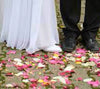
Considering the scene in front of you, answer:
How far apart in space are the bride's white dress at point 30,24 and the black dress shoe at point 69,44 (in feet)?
0.37

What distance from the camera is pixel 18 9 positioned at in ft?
10.5

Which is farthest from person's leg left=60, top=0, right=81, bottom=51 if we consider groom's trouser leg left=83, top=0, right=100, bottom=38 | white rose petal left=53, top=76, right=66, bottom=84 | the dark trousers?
white rose petal left=53, top=76, right=66, bottom=84

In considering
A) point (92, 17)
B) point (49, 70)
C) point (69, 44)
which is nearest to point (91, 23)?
point (92, 17)

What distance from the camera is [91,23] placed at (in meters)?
3.40

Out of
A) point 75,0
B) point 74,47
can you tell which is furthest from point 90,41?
point 75,0

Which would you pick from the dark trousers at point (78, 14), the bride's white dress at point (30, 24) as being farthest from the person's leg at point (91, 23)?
the bride's white dress at point (30, 24)

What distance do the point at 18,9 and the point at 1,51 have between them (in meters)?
0.47

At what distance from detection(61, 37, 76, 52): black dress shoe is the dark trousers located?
108 mm

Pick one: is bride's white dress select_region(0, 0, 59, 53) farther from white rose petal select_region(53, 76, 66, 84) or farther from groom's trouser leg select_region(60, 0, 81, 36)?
white rose petal select_region(53, 76, 66, 84)

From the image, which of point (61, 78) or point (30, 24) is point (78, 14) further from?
point (61, 78)

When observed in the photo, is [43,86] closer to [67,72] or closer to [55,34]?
[67,72]

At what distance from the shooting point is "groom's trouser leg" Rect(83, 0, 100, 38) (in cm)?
332

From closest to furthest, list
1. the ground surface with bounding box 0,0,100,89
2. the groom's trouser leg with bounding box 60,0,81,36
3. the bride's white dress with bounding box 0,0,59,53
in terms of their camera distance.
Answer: the ground surface with bounding box 0,0,100,89
the bride's white dress with bounding box 0,0,59,53
the groom's trouser leg with bounding box 60,0,81,36

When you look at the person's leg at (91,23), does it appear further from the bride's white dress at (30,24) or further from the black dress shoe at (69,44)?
the bride's white dress at (30,24)
